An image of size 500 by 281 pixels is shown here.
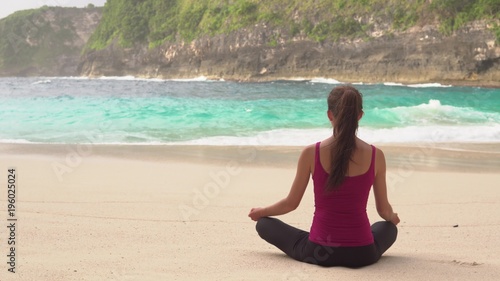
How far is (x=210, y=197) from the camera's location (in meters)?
6.81

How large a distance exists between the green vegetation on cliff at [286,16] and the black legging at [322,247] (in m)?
49.9

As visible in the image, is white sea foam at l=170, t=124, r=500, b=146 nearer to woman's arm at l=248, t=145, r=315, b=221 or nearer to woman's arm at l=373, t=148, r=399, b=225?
woman's arm at l=248, t=145, r=315, b=221

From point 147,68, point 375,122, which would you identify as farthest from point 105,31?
point 375,122

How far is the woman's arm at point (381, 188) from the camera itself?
3873 mm

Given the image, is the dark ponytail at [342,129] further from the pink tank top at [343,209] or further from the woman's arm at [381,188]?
the woman's arm at [381,188]

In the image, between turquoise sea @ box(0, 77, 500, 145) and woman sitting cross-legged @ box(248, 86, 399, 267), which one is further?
turquoise sea @ box(0, 77, 500, 145)

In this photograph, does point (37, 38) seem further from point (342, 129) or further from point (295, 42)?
point (342, 129)

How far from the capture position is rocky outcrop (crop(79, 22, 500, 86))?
5022cm

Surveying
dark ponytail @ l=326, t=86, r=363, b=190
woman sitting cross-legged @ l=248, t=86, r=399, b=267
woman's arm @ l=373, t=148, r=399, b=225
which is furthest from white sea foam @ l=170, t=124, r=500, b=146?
dark ponytail @ l=326, t=86, r=363, b=190

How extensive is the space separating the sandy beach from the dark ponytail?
2.10 ft

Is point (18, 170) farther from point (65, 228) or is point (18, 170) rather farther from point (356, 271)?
point (356, 271)

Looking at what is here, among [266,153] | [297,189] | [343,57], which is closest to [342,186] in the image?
[297,189]

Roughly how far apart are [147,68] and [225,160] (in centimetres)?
7535

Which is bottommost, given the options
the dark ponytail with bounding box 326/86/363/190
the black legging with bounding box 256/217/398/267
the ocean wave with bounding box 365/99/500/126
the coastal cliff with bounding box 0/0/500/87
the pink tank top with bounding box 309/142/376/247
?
the ocean wave with bounding box 365/99/500/126
